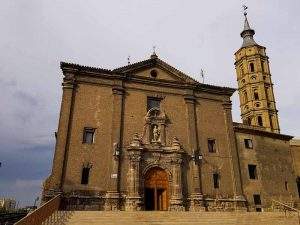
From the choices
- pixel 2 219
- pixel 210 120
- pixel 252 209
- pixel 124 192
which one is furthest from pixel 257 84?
pixel 2 219

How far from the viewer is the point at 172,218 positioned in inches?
660

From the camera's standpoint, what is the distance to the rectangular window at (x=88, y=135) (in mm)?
22638

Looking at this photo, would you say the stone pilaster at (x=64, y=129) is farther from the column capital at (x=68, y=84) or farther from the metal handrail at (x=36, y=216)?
the metal handrail at (x=36, y=216)

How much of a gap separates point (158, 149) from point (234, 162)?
699 centimetres

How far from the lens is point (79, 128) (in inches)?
892

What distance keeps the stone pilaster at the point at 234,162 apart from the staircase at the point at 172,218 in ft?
16.8

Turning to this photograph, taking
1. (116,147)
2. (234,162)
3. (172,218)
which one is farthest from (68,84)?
(234,162)

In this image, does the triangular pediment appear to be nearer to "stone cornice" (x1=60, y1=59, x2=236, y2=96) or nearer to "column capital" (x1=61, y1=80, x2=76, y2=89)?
"stone cornice" (x1=60, y1=59, x2=236, y2=96)

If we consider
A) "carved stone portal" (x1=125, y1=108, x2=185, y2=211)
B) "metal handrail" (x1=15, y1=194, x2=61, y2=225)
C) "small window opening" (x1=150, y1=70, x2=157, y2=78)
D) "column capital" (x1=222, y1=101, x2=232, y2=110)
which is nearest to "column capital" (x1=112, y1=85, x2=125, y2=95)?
"carved stone portal" (x1=125, y1=108, x2=185, y2=211)

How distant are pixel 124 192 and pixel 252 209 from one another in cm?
1099

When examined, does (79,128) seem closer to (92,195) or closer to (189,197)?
(92,195)

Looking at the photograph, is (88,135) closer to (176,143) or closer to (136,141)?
(136,141)

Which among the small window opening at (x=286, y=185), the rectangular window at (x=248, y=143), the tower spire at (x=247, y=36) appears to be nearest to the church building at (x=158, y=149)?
the rectangular window at (x=248, y=143)

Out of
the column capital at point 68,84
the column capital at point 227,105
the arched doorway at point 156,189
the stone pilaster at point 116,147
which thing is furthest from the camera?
the column capital at point 227,105
